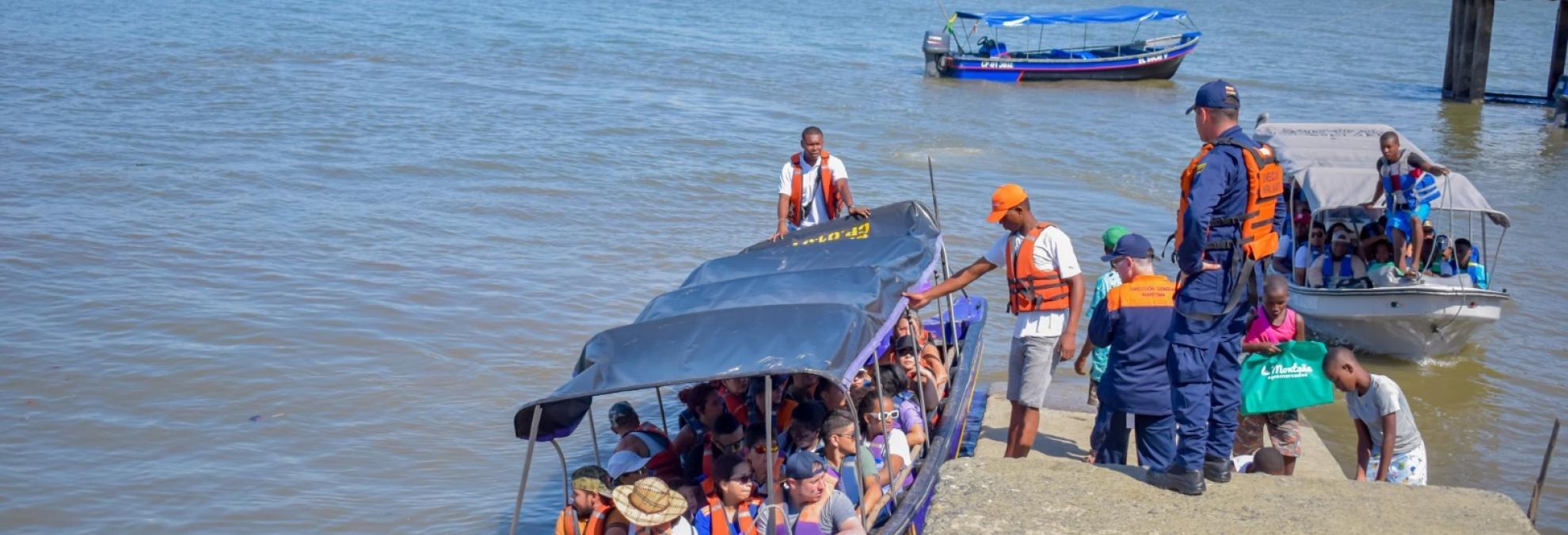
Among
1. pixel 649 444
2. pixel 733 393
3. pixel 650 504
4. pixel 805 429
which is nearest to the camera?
pixel 650 504

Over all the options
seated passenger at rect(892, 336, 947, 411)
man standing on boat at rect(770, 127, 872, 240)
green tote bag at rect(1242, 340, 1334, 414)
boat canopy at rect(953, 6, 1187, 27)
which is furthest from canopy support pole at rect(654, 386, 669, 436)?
boat canopy at rect(953, 6, 1187, 27)

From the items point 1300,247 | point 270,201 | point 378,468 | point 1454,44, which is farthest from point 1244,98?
point 378,468

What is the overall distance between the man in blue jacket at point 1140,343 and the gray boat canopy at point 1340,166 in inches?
203

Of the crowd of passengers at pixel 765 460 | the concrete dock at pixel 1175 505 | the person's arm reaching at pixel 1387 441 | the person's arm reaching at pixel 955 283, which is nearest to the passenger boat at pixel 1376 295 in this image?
the person's arm reaching at pixel 1387 441

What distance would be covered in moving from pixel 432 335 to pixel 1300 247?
741 cm

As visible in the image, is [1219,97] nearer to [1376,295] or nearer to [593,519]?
[593,519]

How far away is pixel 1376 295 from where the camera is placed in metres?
10.3

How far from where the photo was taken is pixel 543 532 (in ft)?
24.9

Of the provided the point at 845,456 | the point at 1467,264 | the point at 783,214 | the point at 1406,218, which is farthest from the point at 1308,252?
the point at 845,456

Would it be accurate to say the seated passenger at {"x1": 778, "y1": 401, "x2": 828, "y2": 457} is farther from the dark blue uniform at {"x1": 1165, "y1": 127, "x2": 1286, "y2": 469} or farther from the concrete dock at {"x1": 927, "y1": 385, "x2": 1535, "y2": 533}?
the dark blue uniform at {"x1": 1165, "y1": 127, "x2": 1286, "y2": 469}

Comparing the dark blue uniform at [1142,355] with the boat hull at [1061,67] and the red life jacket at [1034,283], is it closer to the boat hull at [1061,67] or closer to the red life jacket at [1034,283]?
the red life jacket at [1034,283]

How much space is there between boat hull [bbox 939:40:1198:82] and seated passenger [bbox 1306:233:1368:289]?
19.7 metres

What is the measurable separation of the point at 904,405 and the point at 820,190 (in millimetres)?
2940

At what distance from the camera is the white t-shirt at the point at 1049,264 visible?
6246 millimetres
